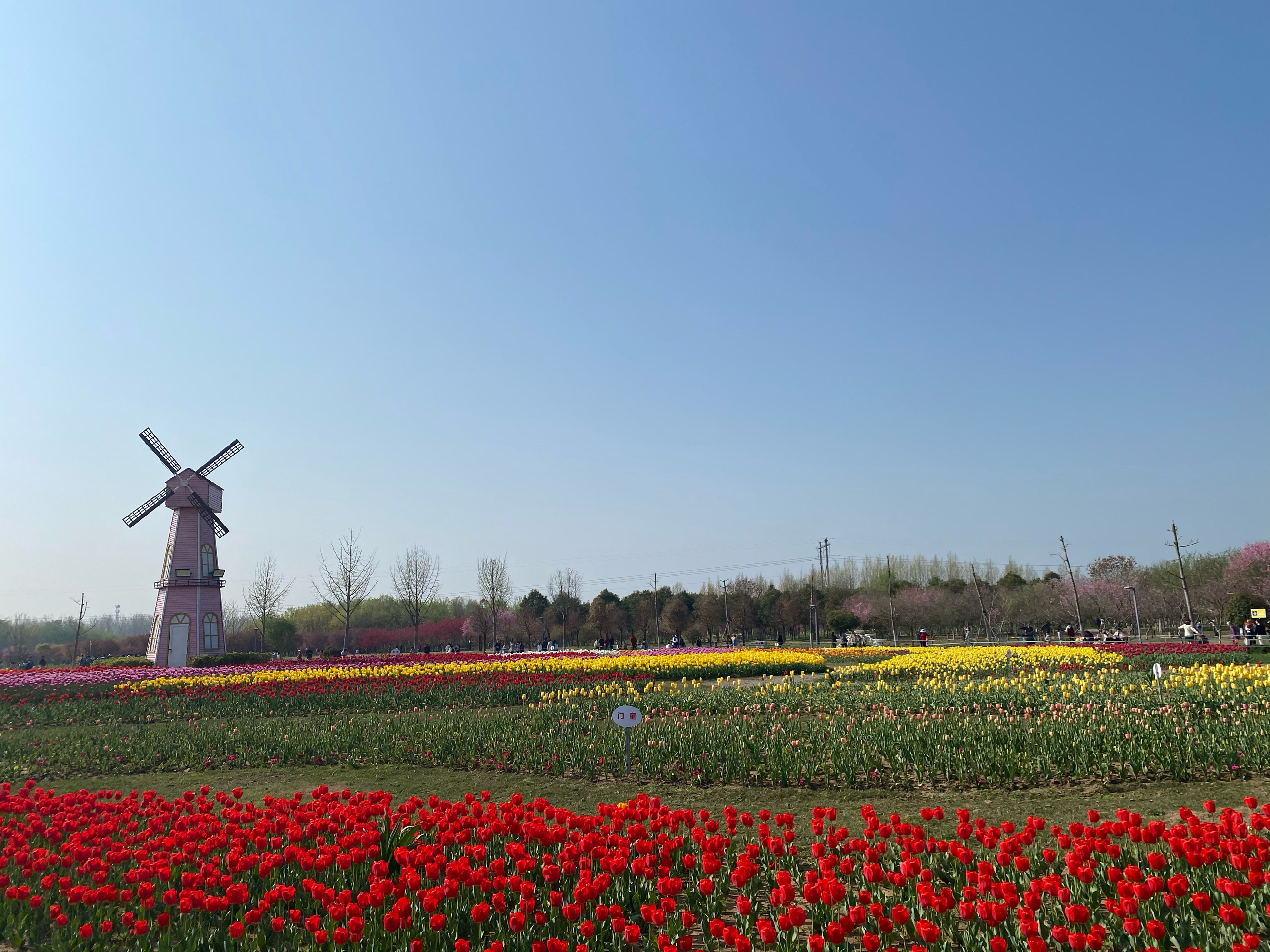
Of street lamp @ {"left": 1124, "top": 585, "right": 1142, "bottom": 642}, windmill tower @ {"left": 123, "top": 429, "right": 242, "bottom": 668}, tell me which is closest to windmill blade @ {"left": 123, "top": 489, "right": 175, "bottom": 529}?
windmill tower @ {"left": 123, "top": 429, "right": 242, "bottom": 668}

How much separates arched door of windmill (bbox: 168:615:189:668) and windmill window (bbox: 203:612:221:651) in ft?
2.55

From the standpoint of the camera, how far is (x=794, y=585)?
307ft

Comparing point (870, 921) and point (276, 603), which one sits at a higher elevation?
point (276, 603)

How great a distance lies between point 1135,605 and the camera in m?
37.7

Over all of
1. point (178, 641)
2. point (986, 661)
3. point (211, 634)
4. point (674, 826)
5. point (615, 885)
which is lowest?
point (986, 661)

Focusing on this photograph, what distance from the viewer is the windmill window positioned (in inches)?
1449

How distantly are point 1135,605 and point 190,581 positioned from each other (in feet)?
160

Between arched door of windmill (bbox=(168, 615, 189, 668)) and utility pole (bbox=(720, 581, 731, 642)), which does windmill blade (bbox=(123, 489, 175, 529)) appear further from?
utility pole (bbox=(720, 581, 731, 642))

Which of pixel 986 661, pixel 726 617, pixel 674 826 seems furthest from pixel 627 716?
pixel 726 617

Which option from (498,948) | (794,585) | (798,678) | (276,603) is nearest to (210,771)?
(498,948)

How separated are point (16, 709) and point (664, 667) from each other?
1632 centimetres

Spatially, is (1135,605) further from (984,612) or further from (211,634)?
(211,634)

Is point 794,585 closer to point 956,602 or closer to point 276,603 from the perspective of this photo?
point 956,602

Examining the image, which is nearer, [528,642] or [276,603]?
[276,603]
